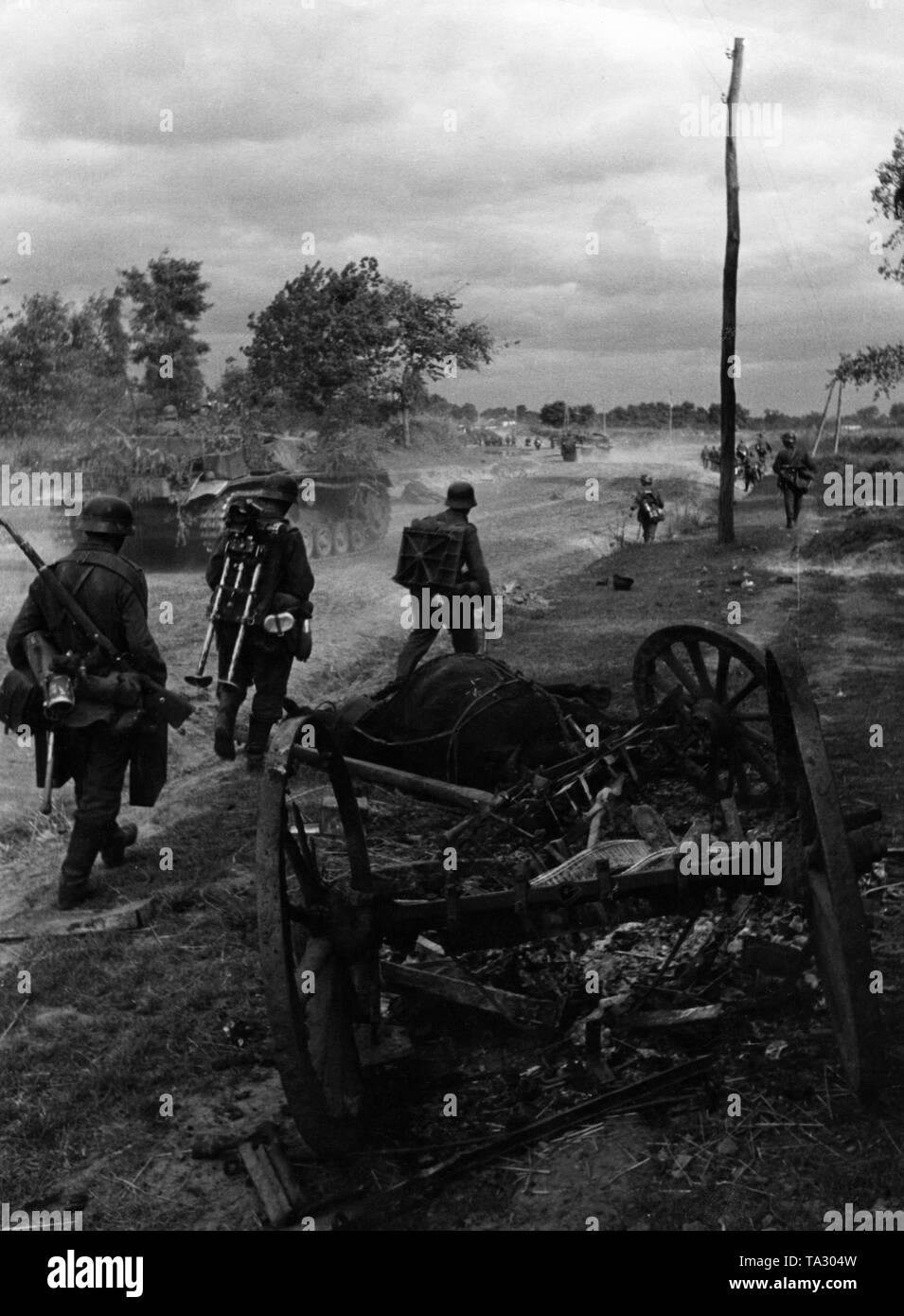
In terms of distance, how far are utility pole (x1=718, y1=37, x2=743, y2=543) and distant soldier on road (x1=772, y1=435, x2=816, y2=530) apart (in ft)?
4.53

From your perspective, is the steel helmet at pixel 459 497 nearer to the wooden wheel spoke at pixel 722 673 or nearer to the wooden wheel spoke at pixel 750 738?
the wooden wheel spoke at pixel 722 673

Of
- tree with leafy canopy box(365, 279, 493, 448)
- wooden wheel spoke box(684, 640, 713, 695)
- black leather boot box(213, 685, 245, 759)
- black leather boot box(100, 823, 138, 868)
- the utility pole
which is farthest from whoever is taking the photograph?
the utility pole

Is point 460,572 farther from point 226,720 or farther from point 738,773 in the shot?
point 738,773

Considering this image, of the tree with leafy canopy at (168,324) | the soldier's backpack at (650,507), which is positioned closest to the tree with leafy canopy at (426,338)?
the tree with leafy canopy at (168,324)

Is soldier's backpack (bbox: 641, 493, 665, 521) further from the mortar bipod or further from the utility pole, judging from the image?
the mortar bipod

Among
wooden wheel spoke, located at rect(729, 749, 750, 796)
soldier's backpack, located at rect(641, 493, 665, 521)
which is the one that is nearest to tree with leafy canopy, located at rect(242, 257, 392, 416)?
soldier's backpack, located at rect(641, 493, 665, 521)

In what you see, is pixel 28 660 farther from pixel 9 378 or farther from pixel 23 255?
pixel 9 378

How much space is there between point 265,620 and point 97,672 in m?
1.98

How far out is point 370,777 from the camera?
18.1 feet

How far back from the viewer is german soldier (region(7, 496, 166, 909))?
21.3 ft

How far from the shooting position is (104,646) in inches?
258

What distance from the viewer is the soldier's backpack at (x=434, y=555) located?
9867 millimetres

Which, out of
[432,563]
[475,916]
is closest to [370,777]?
[475,916]
